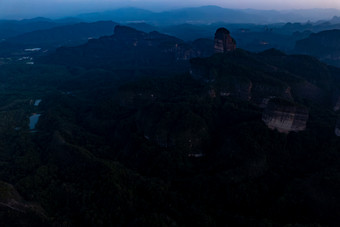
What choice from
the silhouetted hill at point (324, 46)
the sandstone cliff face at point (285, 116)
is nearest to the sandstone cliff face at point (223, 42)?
the sandstone cliff face at point (285, 116)

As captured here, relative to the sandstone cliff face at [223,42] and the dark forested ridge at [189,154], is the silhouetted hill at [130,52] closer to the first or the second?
the sandstone cliff face at [223,42]

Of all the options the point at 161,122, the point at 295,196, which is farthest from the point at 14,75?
the point at 295,196

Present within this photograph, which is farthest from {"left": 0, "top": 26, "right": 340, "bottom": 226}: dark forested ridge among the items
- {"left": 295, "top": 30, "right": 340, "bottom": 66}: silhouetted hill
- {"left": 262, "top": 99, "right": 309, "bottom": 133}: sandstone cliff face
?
{"left": 295, "top": 30, "right": 340, "bottom": 66}: silhouetted hill

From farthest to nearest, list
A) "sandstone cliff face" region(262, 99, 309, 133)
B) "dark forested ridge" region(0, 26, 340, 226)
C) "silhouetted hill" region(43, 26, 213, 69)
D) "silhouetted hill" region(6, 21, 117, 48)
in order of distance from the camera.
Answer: "silhouetted hill" region(6, 21, 117, 48) < "silhouetted hill" region(43, 26, 213, 69) < "sandstone cliff face" region(262, 99, 309, 133) < "dark forested ridge" region(0, 26, 340, 226)

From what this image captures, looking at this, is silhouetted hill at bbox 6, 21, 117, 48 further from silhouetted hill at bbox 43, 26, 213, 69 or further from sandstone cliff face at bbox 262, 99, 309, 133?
sandstone cliff face at bbox 262, 99, 309, 133

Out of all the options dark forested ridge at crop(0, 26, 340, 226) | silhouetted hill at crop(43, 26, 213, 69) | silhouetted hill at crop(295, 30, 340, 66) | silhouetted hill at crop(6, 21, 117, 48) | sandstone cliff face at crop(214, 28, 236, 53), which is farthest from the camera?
silhouetted hill at crop(6, 21, 117, 48)
